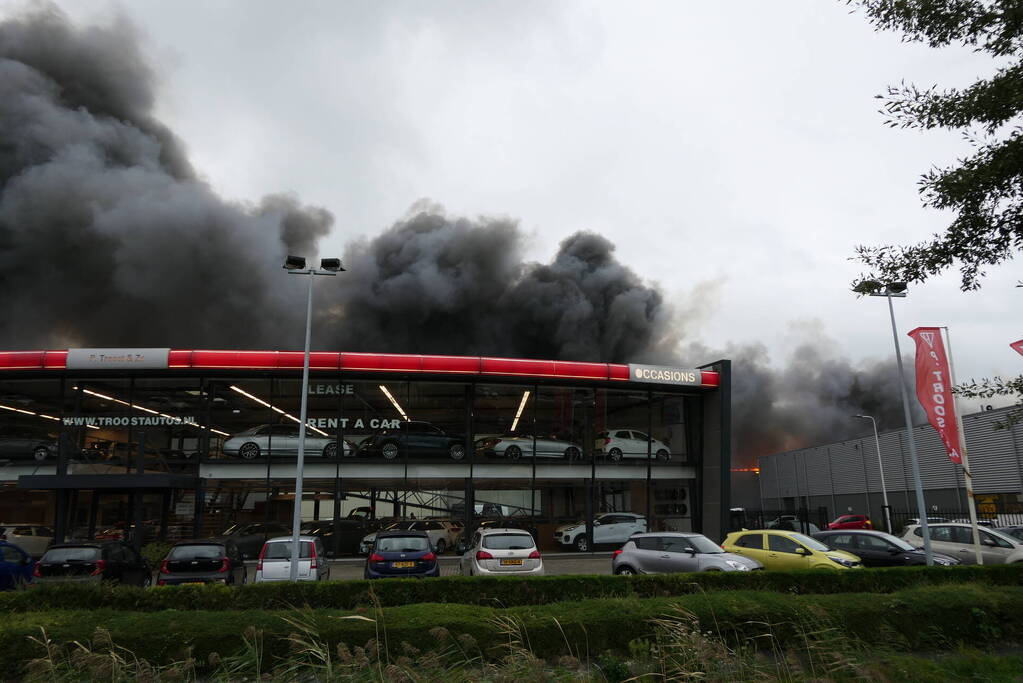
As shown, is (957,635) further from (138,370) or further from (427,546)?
(138,370)

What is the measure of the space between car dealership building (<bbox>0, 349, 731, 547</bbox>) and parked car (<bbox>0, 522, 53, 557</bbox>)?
918 mm

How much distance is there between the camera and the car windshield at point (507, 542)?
49.7 ft

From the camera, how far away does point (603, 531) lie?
26.9m

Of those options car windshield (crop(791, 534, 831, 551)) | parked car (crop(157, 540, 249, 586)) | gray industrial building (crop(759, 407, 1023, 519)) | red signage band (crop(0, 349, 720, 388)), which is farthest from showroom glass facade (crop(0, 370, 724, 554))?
gray industrial building (crop(759, 407, 1023, 519))

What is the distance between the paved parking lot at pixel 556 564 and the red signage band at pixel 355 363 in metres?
7.10

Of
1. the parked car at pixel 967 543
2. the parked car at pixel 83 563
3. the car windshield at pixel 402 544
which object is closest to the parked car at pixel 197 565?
the parked car at pixel 83 563

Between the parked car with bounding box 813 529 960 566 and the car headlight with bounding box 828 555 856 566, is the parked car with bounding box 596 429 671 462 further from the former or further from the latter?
the car headlight with bounding box 828 555 856 566

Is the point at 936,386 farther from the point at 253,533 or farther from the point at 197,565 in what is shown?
the point at 253,533

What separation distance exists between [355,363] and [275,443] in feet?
14.3

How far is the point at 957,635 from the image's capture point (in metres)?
9.12

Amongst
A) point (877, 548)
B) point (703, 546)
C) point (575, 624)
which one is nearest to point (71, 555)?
point (575, 624)

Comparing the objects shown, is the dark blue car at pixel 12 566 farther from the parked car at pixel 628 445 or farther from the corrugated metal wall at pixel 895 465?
the corrugated metal wall at pixel 895 465

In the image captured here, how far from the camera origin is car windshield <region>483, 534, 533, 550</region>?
49.7 ft

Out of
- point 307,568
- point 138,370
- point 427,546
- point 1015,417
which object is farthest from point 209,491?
point 1015,417
